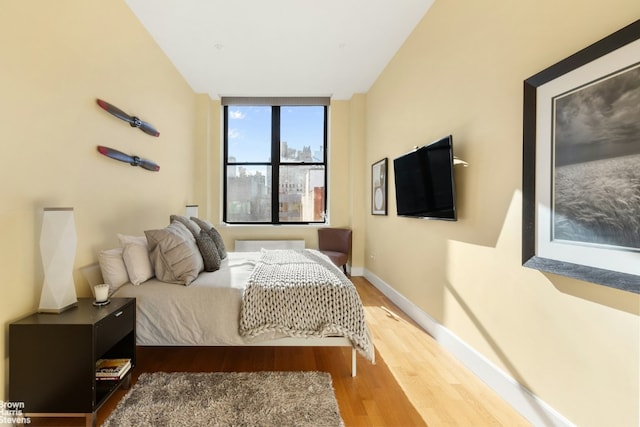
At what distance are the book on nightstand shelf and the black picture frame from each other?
2.36 meters

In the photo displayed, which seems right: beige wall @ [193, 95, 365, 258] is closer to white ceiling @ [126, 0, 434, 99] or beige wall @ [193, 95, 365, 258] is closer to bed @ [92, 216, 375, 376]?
white ceiling @ [126, 0, 434, 99]

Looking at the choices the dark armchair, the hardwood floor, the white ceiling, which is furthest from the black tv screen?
the dark armchair

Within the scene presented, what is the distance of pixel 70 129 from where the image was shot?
6.25 ft

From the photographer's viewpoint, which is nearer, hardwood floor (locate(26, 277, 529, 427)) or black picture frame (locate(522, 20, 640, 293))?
black picture frame (locate(522, 20, 640, 293))

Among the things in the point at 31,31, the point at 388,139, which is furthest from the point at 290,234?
the point at 31,31

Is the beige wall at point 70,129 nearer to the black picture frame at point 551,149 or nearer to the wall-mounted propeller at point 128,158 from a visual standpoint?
the wall-mounted propeller at point 128,158

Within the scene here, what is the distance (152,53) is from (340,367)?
3567mm

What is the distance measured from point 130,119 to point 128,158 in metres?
0.36

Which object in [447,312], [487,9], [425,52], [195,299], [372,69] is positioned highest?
[372,69]

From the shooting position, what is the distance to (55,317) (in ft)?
4.94

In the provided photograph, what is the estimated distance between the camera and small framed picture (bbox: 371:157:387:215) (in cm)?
372

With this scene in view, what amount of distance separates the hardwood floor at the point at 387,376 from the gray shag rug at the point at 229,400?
0.09 meters

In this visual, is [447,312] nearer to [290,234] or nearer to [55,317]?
[55,317]

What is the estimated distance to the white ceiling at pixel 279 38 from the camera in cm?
258
